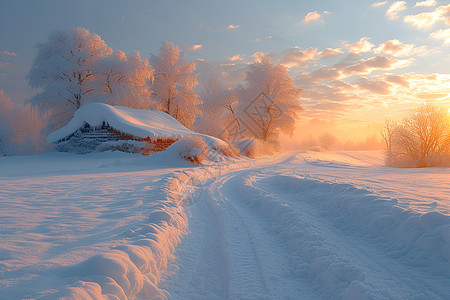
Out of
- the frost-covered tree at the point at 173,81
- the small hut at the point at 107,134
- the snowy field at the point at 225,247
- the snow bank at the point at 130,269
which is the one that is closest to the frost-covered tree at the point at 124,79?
the frost-covered tree at the point at 173,81

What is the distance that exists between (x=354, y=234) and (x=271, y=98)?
28.8 meters

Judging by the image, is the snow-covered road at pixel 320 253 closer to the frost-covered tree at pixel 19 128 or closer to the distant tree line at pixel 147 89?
the distant tree line at pixel 147 89

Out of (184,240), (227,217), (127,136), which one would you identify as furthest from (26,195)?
(127,136)

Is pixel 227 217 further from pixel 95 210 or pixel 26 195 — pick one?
pixel 26 195

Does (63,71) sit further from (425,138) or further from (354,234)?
(425,138)

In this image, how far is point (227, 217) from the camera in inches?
205

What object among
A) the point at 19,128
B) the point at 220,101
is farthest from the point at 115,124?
the point at 220,101

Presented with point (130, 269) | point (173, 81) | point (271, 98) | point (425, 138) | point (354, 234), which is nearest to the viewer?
point (130, 269)

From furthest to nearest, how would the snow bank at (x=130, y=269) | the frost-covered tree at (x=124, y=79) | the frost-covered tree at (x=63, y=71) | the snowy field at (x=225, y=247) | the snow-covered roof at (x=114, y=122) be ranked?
the frost-covered tree at (x=124, y=79)
the frost-covered tree at (x=63, y=71)
the snow-covered roof at (x=114, y=122)
the snowy field at (x=225, y=247)
the snow bank at (x=130, y=269)

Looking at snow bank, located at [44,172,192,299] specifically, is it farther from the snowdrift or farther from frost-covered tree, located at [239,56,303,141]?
frost-covered tree, located at [239,56,303,141]

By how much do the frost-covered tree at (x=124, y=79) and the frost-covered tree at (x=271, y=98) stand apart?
14.2m

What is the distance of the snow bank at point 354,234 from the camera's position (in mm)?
2779

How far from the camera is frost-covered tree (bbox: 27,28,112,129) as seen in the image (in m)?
22.2

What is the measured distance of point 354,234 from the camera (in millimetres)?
4152
